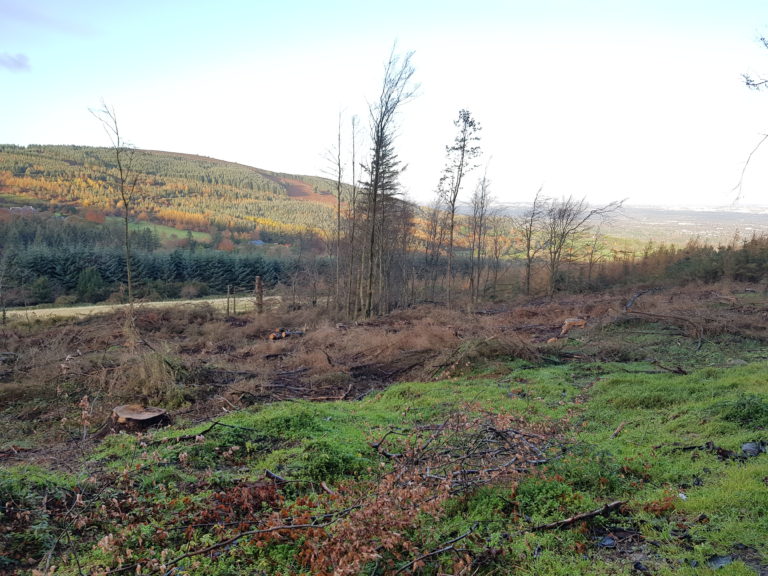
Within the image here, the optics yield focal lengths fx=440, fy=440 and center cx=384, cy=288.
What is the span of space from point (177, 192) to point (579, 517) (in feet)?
356

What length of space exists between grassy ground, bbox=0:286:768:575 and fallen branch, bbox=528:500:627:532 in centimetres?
2

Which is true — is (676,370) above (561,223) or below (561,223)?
below

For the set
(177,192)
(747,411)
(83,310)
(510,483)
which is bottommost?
(83,310)

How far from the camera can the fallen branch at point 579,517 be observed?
137 inches

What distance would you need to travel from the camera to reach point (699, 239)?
31594 millimetres

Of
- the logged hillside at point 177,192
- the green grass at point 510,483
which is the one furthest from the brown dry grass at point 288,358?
the logged hillside at point 177,192

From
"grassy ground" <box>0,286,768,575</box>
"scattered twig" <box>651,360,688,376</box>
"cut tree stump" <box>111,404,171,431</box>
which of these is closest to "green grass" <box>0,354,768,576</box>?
"grassy ground" <box>0,286,768,575</box>

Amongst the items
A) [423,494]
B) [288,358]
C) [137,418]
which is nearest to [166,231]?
[288,358]

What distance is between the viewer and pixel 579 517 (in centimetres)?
352

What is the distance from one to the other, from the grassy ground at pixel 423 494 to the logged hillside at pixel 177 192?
2355 inches

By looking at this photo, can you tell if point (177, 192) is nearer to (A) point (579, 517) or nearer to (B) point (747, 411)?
(B) point (747, 411)

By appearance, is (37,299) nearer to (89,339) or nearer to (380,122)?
(89,339)

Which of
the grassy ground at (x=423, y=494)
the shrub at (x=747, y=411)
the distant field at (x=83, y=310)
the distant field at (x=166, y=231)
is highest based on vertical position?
the distant field at (x=166, y=231)

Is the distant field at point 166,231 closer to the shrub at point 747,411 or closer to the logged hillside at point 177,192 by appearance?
the logged hillside at point 177,192
